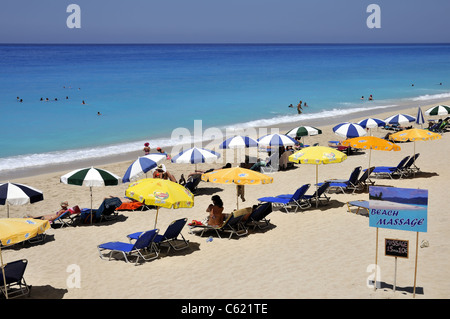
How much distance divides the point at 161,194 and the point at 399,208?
169 inches

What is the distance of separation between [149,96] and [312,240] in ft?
126

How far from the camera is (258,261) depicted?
28.6 ft

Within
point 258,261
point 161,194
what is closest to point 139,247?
point 161,194

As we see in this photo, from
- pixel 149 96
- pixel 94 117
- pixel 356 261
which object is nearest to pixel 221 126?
pixel 94 117

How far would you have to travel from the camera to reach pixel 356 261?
27.6ft

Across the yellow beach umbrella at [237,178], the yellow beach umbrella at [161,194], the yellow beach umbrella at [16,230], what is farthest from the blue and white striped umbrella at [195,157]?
the yellow beach umbrella at [16,230]

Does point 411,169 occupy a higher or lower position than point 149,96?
lower

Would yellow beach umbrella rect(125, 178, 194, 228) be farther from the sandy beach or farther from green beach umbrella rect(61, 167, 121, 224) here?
green beach umbrella rect(61, 167, 121, 224)

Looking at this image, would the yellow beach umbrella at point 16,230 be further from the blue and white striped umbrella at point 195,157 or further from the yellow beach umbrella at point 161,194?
the blue and white striped umbrella at point 195,157

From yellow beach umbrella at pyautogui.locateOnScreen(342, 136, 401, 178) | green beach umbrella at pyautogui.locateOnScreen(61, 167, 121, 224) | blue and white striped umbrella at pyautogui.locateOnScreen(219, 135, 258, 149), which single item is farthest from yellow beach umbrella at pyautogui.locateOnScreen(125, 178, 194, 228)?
blue and white striped umbrella at pyautogui.locateOnScreen(219, 135, 258, 149)

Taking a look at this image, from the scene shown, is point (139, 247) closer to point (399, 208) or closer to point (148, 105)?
point (399, 208)

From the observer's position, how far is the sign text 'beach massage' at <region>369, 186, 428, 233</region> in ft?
Answer: 21.9

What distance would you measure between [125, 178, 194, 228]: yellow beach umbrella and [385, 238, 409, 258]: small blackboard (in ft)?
12.3
